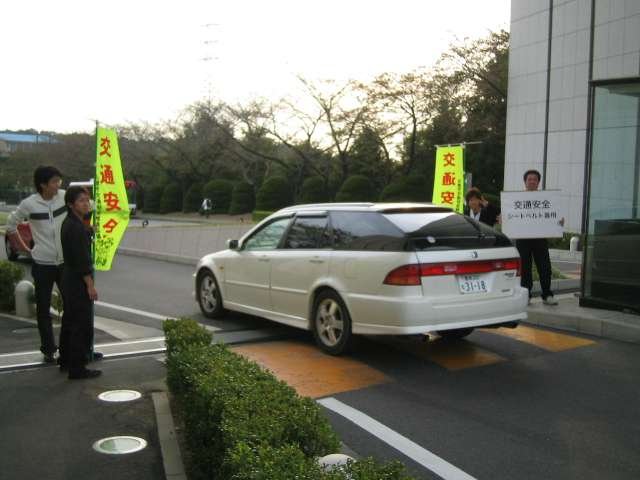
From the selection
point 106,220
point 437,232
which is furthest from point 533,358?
point 106,220

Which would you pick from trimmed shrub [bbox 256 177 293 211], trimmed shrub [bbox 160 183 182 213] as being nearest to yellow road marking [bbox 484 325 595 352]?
trimmed shrub [bbox 256 177 293 211]

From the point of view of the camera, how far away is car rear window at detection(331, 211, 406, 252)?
6105 millimetres

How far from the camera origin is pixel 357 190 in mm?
42562

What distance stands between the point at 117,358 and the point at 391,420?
10.9 ft

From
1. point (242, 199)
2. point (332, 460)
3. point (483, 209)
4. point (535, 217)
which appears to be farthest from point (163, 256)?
point (242, 199)

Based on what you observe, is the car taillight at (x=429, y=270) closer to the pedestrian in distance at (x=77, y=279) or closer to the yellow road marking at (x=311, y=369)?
the yellow road marking at (x=311, y=369)

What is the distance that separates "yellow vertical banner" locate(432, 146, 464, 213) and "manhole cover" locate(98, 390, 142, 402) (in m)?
8.20

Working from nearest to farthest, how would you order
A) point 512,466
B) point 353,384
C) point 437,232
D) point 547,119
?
point 512,466, point 353,384, point 437,232, point 547,119

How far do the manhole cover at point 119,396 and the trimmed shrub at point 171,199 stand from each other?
5882 centimetres

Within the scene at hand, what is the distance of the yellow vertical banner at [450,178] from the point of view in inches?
491

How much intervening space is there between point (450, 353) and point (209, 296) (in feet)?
11.9

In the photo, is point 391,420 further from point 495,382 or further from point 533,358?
point 533,358

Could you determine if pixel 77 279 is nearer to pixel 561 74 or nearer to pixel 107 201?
pixel 107 201

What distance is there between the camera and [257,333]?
791 cm
